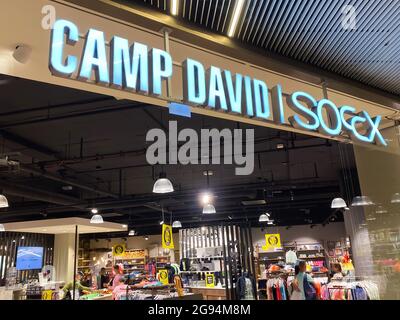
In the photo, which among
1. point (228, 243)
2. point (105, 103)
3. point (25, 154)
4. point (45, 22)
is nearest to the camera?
point (45, 22)

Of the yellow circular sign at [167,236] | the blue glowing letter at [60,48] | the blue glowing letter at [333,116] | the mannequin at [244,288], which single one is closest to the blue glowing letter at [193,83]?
the blue glowing letter at [60,48]

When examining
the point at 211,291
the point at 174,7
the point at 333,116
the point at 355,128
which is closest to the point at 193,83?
the point at 174,7

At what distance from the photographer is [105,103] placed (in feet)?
19.5

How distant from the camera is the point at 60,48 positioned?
7.28 ft

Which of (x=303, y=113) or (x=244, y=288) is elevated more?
(x=303, y=113)

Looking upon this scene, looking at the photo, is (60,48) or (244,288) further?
(244,288)

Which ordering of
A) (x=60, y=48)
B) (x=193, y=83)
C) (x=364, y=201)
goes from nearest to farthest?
(x=60, y=48)
(x=193, y=83)
(x=364, y=201)

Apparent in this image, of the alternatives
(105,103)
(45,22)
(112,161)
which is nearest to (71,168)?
(112,161)

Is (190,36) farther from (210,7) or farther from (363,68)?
(363,68)

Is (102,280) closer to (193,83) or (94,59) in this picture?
(193,83)

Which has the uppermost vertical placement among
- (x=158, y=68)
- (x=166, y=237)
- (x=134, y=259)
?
(x=158, y=68)

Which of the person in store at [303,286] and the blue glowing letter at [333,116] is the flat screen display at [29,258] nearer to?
the person in store at [303,286]

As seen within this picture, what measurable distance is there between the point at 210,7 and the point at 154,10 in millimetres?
432

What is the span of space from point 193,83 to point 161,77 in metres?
0.25
